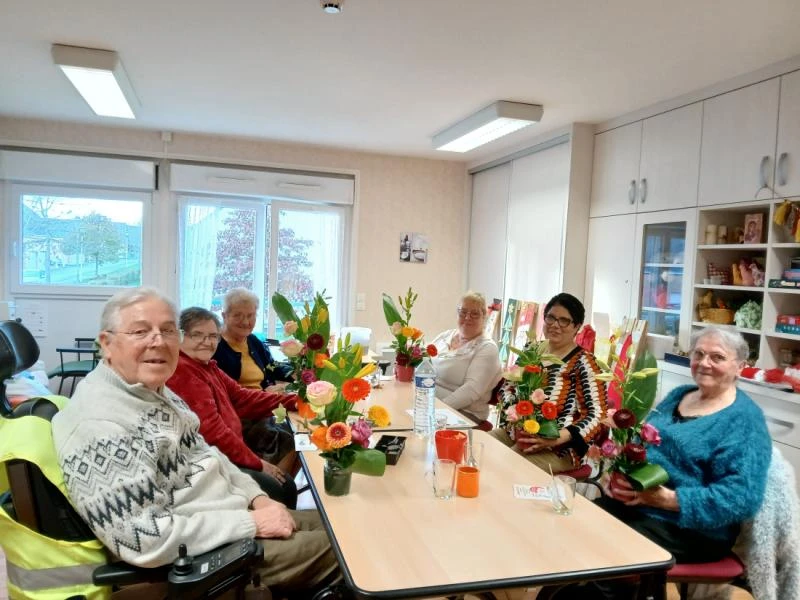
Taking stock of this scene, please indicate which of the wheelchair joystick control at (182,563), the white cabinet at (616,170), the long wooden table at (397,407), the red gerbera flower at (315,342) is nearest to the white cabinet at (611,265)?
the white cabinet at (616,170)

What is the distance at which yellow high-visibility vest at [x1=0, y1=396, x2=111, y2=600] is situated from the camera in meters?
1.37

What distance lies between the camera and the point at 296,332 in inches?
95.0

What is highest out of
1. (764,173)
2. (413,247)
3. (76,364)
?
(764,173)

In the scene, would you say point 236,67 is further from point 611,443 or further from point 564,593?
point 564,593

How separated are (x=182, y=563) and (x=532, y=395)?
1.32 m

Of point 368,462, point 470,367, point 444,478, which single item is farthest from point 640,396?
point 470,367

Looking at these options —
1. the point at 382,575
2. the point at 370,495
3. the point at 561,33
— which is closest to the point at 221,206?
the point at 561,33

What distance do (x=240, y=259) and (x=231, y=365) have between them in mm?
2637

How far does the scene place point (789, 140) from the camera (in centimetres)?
283

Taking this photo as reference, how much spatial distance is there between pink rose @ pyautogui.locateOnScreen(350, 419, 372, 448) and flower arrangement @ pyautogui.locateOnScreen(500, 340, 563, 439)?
681 millimetres

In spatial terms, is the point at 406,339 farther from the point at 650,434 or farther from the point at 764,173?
the point at 764,173

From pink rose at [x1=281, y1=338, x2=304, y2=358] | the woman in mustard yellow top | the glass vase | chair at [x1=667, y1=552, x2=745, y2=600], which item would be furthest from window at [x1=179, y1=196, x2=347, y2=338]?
chair at [x1=667, y1=552, x2=745, y2=600]

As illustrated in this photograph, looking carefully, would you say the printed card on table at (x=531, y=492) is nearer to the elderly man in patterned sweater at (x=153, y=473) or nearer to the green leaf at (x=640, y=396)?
the green leaf at (x=640, y=396)

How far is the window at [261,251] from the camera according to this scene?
5285 millimetres
